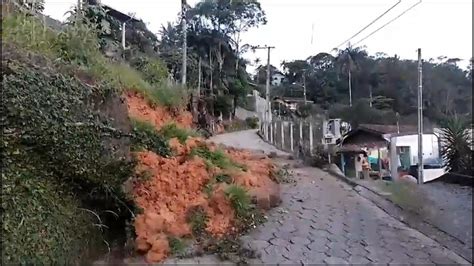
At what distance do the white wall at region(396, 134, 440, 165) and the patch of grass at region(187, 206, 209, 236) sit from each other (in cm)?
442

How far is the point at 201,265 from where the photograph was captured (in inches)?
138

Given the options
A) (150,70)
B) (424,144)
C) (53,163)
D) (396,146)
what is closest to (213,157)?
(150,70)

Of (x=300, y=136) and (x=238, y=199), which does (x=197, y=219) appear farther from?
(x=300, y=136)

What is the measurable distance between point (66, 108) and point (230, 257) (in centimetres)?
176

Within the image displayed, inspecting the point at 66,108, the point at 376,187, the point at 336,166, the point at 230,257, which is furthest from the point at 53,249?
the point at 336,166

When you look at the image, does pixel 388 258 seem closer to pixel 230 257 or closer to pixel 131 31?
pixel 230 257

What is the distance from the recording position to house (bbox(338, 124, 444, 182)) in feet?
23.7

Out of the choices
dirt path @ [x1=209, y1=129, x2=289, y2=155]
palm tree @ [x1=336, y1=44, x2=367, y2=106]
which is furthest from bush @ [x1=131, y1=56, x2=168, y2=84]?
palm tree @ [x1=336, y1=44, x2=367, y2=106]

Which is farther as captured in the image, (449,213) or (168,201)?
(449,213)

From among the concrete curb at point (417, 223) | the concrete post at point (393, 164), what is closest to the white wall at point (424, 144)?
the concrete post at point (393, 164)

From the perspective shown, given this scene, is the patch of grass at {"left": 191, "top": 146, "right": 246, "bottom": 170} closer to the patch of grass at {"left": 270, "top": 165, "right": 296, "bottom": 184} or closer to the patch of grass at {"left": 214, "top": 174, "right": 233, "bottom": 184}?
the patch of grass at {"left": 214, "top": 174, "right": 233, "bottom": 184}

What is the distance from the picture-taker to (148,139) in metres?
4.28

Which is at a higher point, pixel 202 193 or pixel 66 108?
pixel 66 108

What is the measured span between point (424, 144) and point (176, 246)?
18.8 feet
